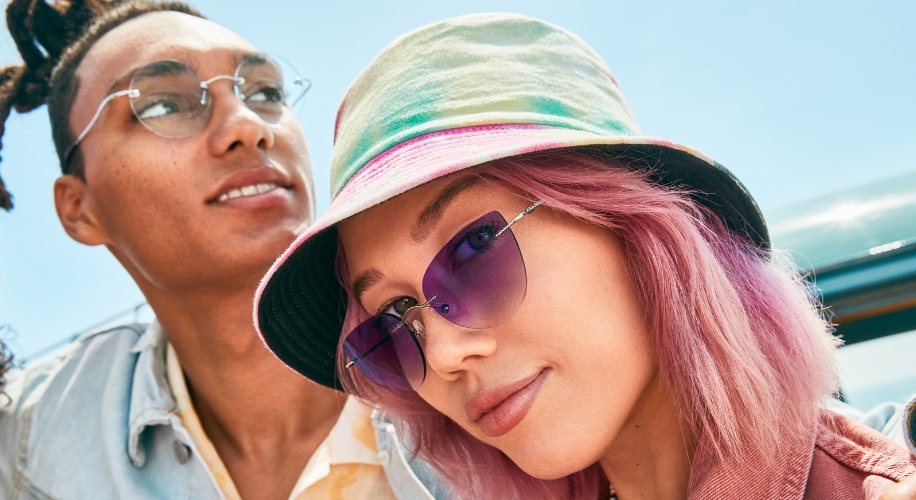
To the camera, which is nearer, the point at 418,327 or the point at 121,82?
the point at 418,327

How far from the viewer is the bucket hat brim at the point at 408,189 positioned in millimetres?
1168

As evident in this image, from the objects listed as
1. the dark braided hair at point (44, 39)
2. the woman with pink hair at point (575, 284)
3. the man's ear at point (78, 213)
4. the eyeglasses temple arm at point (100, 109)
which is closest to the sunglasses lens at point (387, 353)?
the woman with pink hair at point (575, 284)

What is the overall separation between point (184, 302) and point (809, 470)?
88.4 inches

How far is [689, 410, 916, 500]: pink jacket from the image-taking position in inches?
43.1

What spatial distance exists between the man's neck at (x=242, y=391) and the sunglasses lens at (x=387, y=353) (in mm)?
947

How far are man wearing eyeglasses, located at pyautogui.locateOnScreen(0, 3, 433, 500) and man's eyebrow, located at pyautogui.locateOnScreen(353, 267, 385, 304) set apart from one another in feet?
2.43

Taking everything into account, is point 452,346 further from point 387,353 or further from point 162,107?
point 162,107

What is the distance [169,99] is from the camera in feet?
7.54

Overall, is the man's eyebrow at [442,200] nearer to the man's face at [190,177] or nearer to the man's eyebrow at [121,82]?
the man's face at [190,177]

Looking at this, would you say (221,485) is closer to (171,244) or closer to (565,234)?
(171,244)

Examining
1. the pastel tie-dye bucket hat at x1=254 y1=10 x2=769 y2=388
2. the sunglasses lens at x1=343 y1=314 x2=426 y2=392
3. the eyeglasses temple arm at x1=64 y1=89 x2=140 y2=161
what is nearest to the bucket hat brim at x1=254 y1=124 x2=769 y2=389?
→ the pastel tie-dye bucket hat at x1=254 y1=10 x2=769 y2=388

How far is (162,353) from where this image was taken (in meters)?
2.59

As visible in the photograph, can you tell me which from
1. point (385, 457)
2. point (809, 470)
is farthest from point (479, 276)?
point (385, 457)

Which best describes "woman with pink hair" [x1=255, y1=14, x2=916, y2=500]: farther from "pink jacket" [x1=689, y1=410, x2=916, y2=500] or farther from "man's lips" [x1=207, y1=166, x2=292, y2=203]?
"man's lips" [x1=207, y1=166, x2=292, y2=203]
